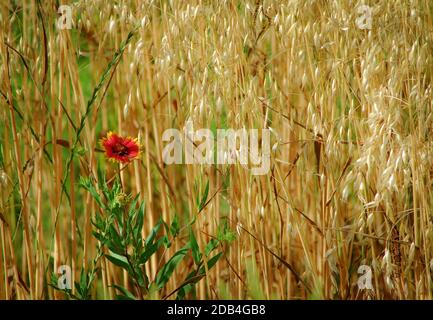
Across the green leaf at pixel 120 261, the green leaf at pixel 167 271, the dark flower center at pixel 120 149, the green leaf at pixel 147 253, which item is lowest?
the green leaf at pixel 167 271

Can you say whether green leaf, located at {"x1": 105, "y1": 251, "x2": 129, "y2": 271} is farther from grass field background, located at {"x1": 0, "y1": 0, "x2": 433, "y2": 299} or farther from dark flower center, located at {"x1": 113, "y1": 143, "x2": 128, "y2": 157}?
dark flower center, located at {"x1": 113, "y1": 143, "x2": 128, "y2": 157}

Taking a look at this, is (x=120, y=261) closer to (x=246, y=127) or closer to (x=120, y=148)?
(x=120, y=148)

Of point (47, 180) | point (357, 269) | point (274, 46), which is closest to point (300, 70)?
point (274, 46)

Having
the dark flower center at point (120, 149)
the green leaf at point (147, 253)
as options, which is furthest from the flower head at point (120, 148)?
the green leaf at point (147, 253)

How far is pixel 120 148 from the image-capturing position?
1.14 m

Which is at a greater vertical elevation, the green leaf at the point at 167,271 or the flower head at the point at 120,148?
the flower head at the point at 120,148

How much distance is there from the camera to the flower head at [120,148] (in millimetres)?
1118

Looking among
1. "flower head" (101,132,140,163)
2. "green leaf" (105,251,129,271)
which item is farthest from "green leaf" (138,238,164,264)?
→ "flower head" (101,132,140,163)

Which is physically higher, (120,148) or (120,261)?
(120,148)

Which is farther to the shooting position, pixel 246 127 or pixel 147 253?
pixel 246 127

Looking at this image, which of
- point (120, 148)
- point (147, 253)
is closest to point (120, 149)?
point (120, 148)

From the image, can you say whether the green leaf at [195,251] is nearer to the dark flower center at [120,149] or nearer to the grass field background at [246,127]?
the grass field background at [246,127]

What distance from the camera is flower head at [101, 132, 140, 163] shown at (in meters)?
1.12
